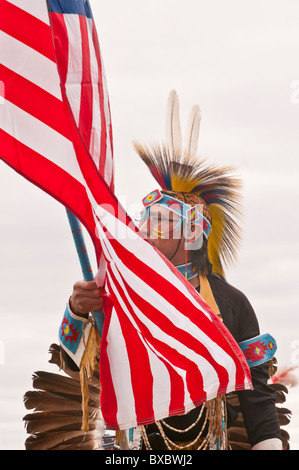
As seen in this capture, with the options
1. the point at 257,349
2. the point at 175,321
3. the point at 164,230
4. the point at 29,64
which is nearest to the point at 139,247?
the point at 175,321

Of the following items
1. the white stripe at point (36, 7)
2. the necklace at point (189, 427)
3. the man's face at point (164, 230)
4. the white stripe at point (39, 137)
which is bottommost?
the necklace at point (189, 427)

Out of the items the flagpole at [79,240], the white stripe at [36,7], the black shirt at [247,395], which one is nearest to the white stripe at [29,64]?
the white stripe at [36,7]

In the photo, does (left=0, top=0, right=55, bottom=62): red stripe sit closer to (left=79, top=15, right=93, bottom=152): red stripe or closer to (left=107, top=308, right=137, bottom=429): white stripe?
(left=79, top=15, right=93, bottom=152): red stripe

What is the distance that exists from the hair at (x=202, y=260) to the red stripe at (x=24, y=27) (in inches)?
67.4

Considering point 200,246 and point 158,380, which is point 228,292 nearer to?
point 200,246

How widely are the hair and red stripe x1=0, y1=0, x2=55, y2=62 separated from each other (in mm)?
1712

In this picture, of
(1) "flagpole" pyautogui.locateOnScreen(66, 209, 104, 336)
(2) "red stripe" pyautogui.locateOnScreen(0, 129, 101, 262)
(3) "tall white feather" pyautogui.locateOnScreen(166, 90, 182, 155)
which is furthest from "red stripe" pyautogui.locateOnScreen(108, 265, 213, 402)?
(3) "tall white feather" pyautogui.locateOnScreen(166, 90, 182, 155)

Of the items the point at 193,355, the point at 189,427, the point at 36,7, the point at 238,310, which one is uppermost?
the point at 36,7

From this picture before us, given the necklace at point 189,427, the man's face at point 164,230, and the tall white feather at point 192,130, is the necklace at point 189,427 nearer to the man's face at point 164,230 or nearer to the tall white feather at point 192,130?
the man's face at point 164,230

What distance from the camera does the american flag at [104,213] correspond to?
12.3 feet

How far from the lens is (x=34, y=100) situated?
375 centimetres

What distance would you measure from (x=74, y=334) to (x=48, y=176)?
0.92 metres
